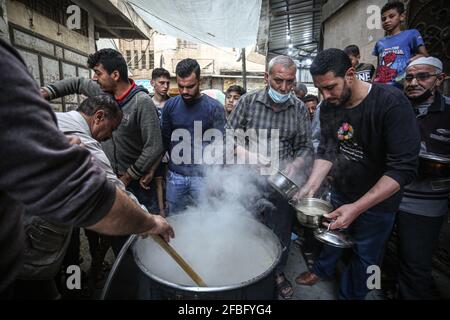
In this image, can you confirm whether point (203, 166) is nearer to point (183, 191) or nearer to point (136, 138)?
point (183, 191)

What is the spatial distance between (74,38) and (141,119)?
7.20 metres

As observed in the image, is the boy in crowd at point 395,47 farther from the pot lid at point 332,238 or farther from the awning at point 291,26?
the awning at point 291,26

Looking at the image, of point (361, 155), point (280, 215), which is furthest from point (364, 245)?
point (280, 215)

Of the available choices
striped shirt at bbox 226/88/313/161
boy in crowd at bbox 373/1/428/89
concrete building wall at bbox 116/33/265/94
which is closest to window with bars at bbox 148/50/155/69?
concrete building wall at bbox 116/33/265/94

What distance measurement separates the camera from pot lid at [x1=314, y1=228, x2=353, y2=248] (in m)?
2.31

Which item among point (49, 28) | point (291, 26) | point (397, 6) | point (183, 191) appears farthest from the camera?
point (291, 26)

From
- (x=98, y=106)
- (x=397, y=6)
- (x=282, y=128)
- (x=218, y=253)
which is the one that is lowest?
(x=218, y=253)

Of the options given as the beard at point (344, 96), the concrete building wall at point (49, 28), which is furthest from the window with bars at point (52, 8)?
the beard at point (344, 96)

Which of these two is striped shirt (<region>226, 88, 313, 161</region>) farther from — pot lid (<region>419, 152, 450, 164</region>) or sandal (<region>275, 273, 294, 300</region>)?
sandal (<region>275, 273, 294, 300</region>)

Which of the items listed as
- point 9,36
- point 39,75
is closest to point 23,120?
point 9,36

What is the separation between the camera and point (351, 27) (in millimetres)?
Result: 6766

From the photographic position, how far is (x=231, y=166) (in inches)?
147

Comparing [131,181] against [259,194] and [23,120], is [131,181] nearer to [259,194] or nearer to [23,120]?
[259,194]

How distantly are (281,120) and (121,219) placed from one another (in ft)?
8.91
